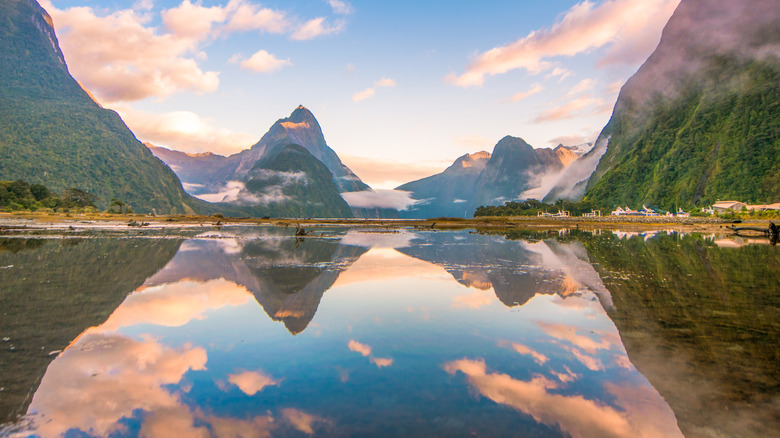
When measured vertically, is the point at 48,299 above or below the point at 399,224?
above

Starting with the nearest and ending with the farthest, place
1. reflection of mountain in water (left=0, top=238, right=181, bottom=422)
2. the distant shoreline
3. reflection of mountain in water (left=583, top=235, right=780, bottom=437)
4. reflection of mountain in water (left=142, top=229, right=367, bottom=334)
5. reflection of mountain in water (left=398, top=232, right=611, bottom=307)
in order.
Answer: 1. reflection of mountain in water (left=583, top=235, right=780, bottom=437)
2. reflection of mountain in water (left=0, top=238, right=181, bottom=422)
3. reflection of mountain in water (left=142, top=229, right=367, bottom=334)
4. reflection of mountain in water (left=398, top=232, right=611, bottom=307)
5. the distant shoreline

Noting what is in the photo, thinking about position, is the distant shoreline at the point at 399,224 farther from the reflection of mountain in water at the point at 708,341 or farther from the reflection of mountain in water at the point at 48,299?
the reflection of mountain in water at the point at 708,341

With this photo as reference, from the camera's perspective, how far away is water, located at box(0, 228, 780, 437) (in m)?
7.75

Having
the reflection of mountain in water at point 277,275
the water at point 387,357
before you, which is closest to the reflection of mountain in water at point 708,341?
the water at point 387,357

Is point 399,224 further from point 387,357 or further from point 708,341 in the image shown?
point 387,357

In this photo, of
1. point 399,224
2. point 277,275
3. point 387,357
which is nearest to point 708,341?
point 387,357

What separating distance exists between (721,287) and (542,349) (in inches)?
632

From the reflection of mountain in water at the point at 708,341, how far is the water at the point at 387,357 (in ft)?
0.19

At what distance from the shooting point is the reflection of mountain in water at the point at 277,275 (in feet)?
57.2

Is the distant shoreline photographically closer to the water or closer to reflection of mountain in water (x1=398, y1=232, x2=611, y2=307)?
reflection of mountain in water (x1=398, y1=232, x2=611, y2=307)

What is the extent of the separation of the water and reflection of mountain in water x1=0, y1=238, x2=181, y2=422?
101 millimetres

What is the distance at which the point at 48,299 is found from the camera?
17594mm

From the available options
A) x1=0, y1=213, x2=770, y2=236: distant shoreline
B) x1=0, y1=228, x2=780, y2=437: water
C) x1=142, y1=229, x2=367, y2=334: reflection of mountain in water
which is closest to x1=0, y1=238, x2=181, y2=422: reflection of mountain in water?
x1=0, y1=228, x2=780, y2=437: water

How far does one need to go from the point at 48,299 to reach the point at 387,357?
1619cm
